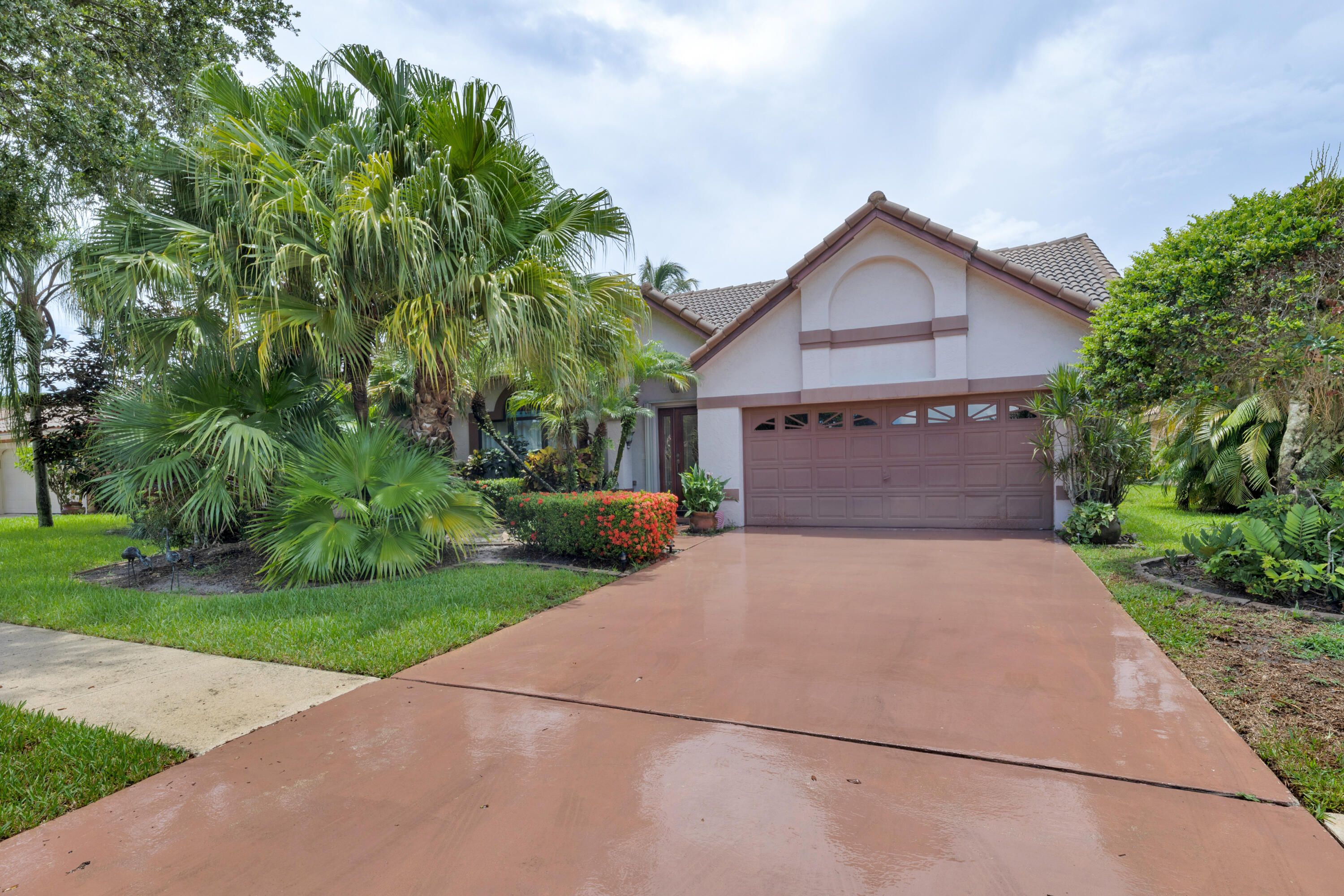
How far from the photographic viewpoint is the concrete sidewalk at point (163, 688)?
3.82 meters

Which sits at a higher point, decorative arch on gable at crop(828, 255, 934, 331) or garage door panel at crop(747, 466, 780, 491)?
decorative arch on gable at crop(828, 255, 934, 331)

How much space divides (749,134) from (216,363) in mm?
8788

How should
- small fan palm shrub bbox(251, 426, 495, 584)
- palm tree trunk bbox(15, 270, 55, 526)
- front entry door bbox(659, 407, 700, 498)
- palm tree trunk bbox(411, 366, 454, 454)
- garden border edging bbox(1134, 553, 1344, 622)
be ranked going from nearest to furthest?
garden border edging bbox(1134, 553, 1344, 622) < small fan palm shrub bbox(251, 426, 495, 584) < palm tree trunk bbox(411, 366, 454, 454) < palm tree trunk bbox(15, 270, 55, 526) < front entry door bbox(659, 407, 700, 498)

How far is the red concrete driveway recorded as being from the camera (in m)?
2.44

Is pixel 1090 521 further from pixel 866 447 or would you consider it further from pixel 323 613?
pixel 323 613

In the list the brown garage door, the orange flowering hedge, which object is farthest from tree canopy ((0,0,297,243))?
the brown garage door

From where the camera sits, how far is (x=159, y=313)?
8867mm

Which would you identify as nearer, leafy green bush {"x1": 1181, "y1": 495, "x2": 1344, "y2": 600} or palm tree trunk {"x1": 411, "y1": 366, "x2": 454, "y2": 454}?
leafy green bush {"x1": 1181, "y1": 495, "x2": 1344, "y2": 600}

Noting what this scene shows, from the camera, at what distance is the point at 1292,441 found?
23.0 ft

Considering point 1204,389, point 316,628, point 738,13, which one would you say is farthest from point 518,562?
point 1204,389

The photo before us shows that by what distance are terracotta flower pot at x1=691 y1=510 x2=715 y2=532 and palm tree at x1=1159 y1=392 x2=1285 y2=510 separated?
7.98 meters

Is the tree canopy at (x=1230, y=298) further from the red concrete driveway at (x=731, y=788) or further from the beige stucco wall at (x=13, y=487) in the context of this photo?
the beige stucco wall at (x=13, y=487)

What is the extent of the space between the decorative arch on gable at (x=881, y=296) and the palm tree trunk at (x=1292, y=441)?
17.2ft

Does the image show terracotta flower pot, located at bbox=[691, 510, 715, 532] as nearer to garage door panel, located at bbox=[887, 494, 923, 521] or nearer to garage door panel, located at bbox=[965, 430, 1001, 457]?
garage door panel, located at bbox=[887, 494, 923, 521]
